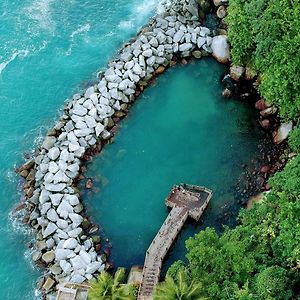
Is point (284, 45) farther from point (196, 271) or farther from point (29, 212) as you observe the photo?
point (29, 212)

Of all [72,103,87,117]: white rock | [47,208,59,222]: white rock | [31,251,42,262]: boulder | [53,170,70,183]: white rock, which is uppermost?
[72,103,87,117]: white rock

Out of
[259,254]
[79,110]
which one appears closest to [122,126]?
[79,110]

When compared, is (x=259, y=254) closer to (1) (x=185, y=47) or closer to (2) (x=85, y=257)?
(2) (x=85, y=257)

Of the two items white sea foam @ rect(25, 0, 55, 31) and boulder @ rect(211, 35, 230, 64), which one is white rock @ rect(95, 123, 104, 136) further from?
boulder @ rect(211, 35, 230, 64)

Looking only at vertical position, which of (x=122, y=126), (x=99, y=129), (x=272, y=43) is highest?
(x=272, y=43)

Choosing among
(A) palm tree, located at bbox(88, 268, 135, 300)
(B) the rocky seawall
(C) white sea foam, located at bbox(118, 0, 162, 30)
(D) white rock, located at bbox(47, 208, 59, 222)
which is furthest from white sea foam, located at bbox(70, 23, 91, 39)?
(A) palm tree, located at bbox(88, 268, 135, 300)
